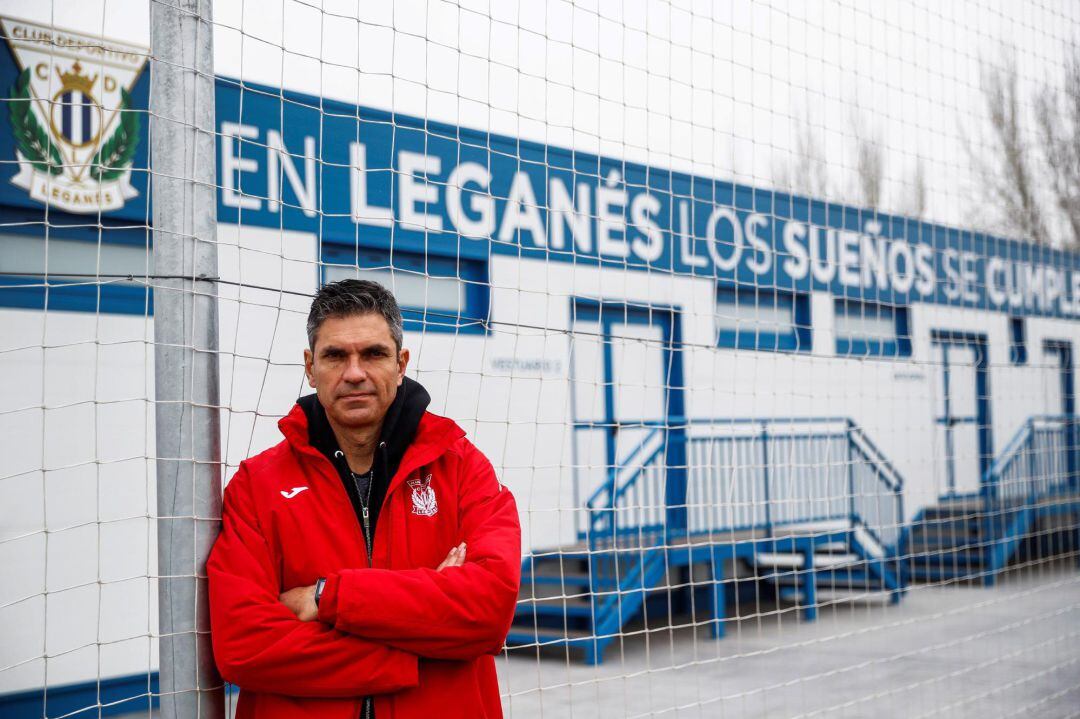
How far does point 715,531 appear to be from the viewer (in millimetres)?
8211

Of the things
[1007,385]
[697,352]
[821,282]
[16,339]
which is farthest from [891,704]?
[1007,385]

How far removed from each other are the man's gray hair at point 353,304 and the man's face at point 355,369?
0.04 feet

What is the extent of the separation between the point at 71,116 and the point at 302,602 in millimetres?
4223

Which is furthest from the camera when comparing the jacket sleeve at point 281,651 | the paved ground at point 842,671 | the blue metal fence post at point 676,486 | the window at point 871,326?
the window at point 871,326

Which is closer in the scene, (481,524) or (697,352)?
(481,524)

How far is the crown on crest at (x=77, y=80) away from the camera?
208 inches

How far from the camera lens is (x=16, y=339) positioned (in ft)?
16.7

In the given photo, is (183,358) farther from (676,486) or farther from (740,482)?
(740,482)

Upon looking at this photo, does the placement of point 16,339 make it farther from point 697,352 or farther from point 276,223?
point 697,352

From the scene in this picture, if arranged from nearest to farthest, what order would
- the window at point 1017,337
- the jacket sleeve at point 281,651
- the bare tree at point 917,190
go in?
the jacket sleeve at point 281,651, the bare tree at point 917,190, the window at point 1017,337

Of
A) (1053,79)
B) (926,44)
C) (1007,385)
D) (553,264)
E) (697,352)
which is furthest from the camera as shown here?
(1007,385)

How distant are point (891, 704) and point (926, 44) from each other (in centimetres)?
363

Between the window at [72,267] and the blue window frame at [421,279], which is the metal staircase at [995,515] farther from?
the window at [72,267]

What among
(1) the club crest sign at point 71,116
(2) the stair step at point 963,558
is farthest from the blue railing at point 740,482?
(1) the club crest sign at point 71,116
